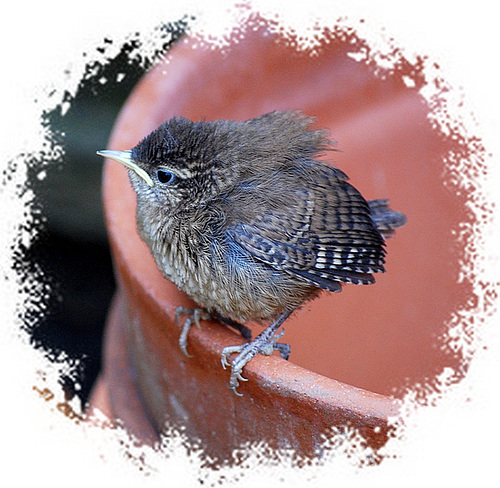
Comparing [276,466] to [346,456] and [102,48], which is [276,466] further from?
[102,48]

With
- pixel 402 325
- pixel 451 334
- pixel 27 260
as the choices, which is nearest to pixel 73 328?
pixel 27 260

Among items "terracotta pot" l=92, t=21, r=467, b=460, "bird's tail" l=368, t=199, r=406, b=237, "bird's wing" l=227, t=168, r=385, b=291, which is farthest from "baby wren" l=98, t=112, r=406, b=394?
"bird's tail" l=368, t=199, r=406, b=237

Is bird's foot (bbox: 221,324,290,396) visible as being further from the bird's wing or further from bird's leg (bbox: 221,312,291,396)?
the bird's wing

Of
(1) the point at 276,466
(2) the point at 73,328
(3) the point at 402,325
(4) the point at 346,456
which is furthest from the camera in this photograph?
(2) the point at 73,328

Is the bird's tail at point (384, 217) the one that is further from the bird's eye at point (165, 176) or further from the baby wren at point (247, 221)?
the bird's eye at point (165, 176)

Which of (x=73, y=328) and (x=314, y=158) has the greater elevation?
(x=314, y=158)

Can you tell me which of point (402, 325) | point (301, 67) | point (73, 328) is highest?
point (301, 67)

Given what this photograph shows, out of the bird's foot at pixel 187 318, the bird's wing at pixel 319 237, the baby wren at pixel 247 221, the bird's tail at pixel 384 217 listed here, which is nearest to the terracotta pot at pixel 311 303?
the bird's foot at pixel 187 318
